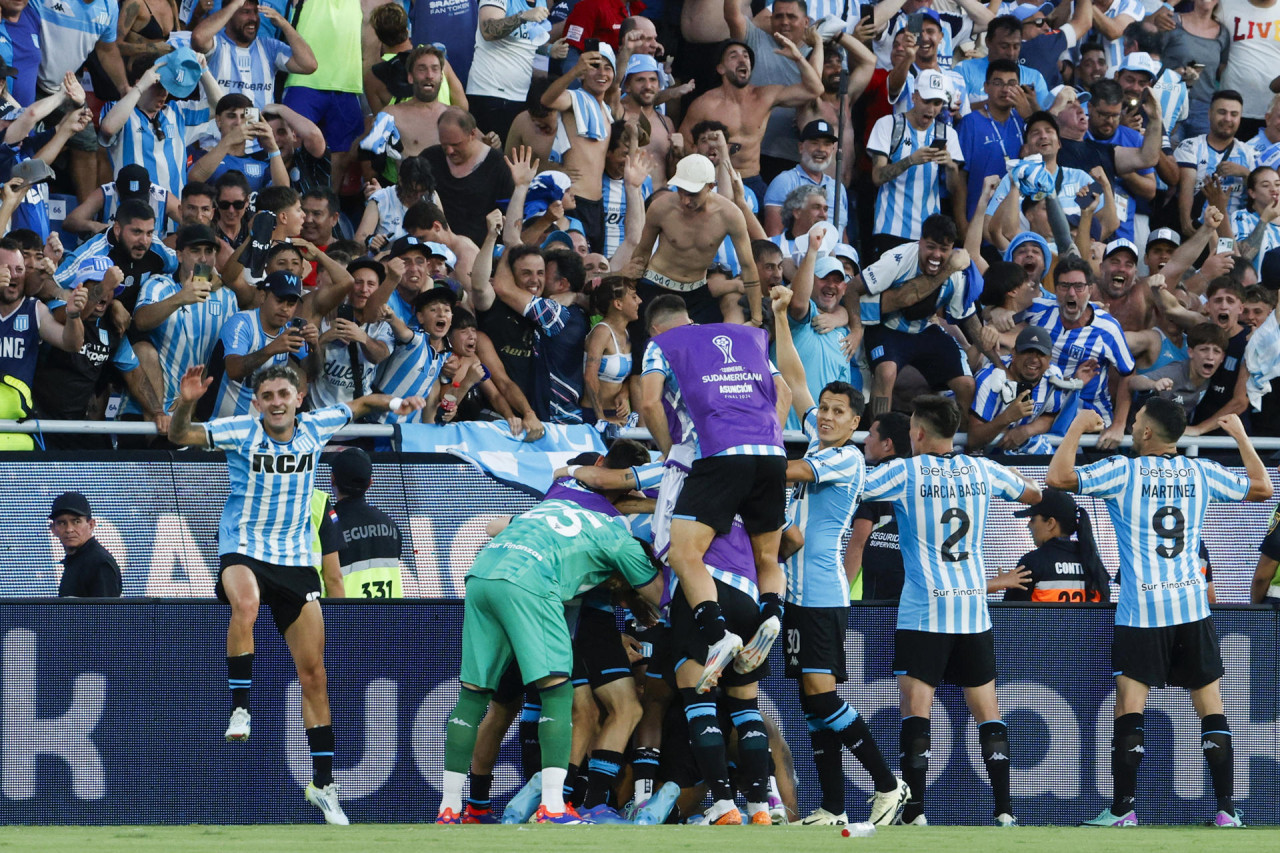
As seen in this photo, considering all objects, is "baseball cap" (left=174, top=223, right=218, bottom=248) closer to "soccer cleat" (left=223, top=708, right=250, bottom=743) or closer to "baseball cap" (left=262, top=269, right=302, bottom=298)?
"baseball cap" (left=262, top=269, right=302, bottom=298)

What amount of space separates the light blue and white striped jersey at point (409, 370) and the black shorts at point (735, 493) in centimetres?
322

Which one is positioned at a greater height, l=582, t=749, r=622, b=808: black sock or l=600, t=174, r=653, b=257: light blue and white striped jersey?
l=600, t=174, r=653, b=257: light blue and white striped jersey

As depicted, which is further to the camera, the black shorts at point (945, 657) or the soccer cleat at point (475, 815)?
the black shorts at point (945, 657)

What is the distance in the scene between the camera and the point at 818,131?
14.5 metres

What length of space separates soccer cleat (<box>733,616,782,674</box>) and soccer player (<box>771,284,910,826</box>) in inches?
24.4

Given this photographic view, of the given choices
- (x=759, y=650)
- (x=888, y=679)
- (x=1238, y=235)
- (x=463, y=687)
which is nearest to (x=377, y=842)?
(x=463, y=687)

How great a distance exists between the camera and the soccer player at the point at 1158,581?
31.1ft

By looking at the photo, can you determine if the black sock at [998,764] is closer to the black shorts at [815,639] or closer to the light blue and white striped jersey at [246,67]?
the black shorts at [815,639]

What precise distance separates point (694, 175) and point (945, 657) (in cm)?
436

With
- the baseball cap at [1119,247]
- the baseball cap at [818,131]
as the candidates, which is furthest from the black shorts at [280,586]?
the baseball cap at [1119,247]

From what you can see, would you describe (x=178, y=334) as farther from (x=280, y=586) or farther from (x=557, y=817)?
(x=557, y=817)

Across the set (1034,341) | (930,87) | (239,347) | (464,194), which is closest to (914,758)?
(1034,341)

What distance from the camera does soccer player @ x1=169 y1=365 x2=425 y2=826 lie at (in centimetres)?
911

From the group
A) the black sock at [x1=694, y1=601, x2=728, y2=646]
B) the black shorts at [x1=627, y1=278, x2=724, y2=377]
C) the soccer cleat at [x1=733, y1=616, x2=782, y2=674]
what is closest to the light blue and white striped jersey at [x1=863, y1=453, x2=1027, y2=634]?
the soccer cleat at [x1=733, y1=616, x2=782, y2=674]
